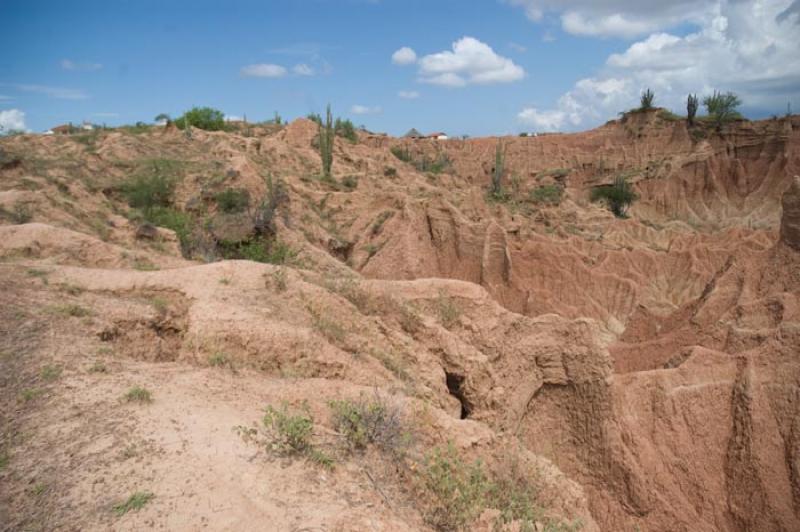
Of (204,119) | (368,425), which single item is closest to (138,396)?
(368,425)

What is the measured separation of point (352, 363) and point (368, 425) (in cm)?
174

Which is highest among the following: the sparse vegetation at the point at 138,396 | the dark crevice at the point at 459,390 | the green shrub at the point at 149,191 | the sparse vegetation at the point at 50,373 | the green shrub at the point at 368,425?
the green shrub at the point at 149,191

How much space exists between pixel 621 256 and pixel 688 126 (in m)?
30.3

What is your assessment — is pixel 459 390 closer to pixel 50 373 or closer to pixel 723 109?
pixel 50 373

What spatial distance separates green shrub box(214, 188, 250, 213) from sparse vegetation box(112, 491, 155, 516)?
44.1 ft

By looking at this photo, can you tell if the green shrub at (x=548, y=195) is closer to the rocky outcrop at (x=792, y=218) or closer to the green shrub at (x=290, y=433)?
the rocky outcrop at (x=792, y=218)

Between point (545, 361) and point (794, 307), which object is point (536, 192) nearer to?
point (794, 307)

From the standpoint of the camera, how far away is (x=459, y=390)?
7.89m

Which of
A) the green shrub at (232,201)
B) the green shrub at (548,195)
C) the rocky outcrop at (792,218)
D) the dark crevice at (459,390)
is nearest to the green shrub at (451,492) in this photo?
the dark crevice at (459,390)

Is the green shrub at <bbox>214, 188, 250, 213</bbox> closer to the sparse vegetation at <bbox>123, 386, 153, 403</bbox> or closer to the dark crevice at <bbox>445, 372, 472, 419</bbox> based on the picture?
the dark crevice at <bbox>445, 372, 472, 419</bbox>

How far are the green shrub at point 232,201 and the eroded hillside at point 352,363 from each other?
0.07 metres

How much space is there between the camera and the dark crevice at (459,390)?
786cm

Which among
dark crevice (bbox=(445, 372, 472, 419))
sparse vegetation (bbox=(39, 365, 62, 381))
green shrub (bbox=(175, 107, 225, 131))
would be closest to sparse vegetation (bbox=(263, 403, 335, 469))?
sparse vegetation (bbox=(39, 365, 62, 381))

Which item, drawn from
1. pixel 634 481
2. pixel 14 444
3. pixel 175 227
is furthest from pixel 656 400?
pixel 175 227
